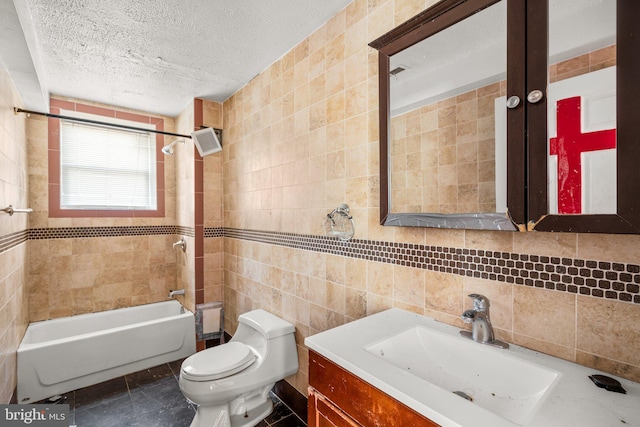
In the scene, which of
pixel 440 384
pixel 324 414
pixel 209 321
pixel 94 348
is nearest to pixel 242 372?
pixel 324 414

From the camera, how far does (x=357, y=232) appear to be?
1.62 meters

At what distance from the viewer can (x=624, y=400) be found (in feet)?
2.44

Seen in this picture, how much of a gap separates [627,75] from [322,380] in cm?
123

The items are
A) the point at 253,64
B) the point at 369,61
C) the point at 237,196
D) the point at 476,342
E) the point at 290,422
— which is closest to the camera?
the point at 476,342

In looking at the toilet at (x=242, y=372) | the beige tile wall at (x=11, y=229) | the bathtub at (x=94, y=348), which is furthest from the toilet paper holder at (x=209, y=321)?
the beige tile wall at (x=11, y=229)

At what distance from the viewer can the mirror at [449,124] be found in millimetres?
1037

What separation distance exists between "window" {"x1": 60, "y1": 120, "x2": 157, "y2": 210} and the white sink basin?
309 centimetres

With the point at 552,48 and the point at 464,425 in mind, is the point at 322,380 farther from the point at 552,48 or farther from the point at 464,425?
the point at 552,48

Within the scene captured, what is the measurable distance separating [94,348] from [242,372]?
4.85 feet

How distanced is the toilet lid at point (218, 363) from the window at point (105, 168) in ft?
6.72

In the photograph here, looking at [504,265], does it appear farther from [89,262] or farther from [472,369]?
[89,262]

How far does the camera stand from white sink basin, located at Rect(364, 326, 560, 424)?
88 cm

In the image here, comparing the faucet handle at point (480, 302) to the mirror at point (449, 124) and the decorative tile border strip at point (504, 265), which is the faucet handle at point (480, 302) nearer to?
the decorative tile border strip at point (504, 265)

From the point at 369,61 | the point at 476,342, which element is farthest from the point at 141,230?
the point at 476,342
